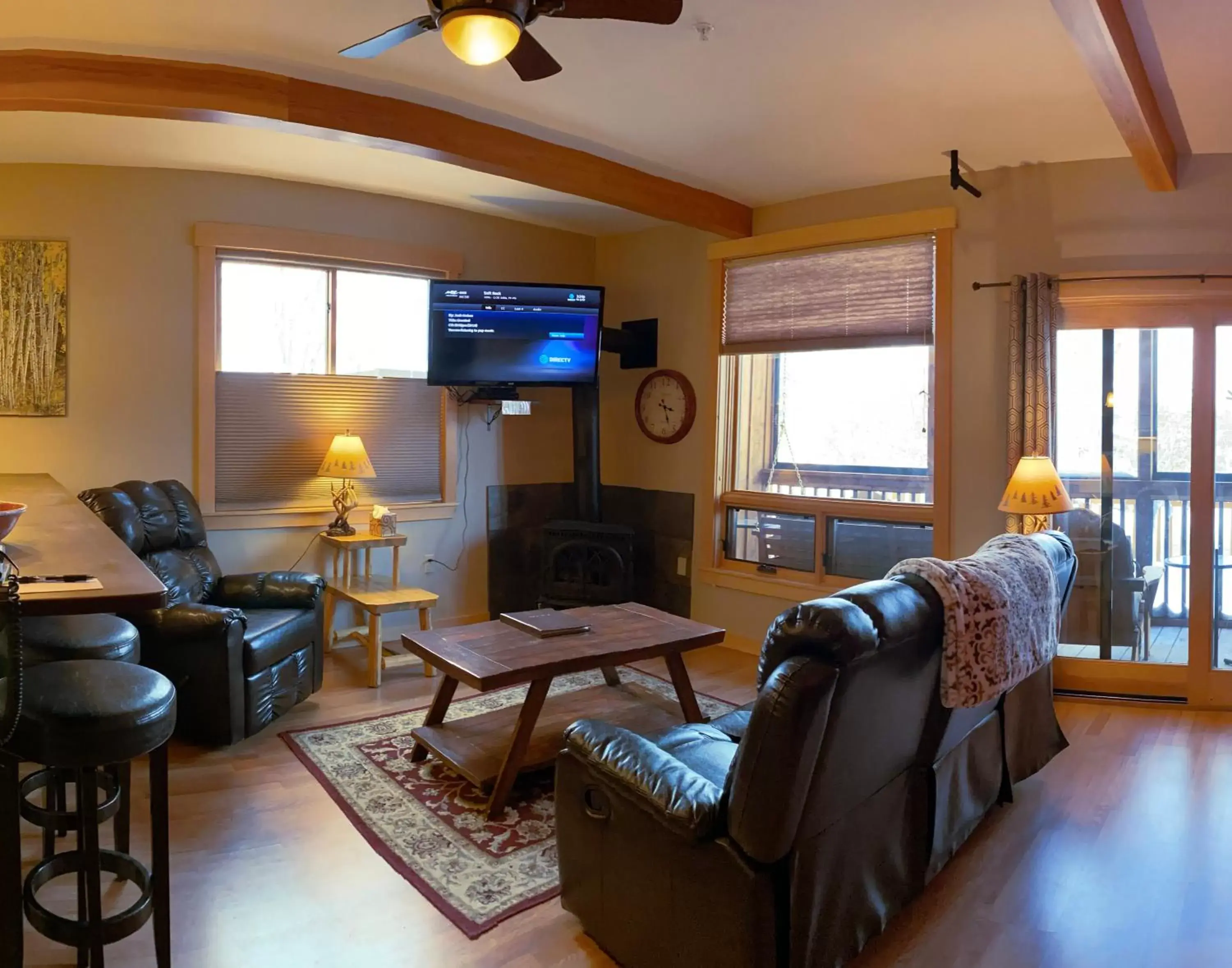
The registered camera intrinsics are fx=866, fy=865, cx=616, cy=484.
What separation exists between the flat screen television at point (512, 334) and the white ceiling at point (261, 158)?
527mm

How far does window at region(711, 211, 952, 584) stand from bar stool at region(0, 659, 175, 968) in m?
3.68

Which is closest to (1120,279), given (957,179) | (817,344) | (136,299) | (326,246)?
(957,179)

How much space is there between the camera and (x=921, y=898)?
2467 mm

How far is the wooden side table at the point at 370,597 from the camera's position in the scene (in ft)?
14.4

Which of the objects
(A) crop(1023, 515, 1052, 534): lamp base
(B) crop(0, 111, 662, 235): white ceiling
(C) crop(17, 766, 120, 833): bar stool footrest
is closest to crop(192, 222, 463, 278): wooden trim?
(B) crop(0, 111, 662, 235): white ceiling

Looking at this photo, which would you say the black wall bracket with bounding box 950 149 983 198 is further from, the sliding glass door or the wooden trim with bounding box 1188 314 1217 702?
the wooden trim with bounding box 1188 314 1217 702

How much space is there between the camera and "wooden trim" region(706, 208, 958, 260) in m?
4.38

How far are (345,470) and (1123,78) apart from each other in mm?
3879

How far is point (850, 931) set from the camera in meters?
2.06

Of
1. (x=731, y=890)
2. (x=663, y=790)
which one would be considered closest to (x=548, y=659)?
(x=663, y=790)

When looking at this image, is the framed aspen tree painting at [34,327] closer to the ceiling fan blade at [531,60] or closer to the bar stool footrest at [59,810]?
the bar stool footrest at [59,810]

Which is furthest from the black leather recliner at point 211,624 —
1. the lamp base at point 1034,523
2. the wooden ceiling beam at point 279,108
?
the lamp base at point 1034,523

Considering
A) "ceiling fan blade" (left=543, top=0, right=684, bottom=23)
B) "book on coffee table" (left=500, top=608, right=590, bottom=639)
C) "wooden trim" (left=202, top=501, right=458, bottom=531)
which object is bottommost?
"book on coffee table" (left=500, top=608, right=590, bottom=639)

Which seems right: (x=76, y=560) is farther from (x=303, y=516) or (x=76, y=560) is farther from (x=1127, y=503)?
(x=1127, y=503)
